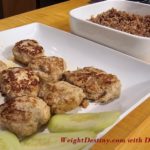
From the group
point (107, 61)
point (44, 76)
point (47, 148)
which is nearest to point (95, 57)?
point (107, 61)

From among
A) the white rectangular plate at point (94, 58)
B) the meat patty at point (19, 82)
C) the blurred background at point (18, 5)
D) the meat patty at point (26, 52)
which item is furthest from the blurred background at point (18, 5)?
the meat patty at point (19, 82)

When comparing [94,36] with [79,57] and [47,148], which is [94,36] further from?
[47,148]

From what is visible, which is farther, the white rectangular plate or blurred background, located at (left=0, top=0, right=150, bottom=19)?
blurred background, located at (left=0, top=0, right=150, bottom=19)

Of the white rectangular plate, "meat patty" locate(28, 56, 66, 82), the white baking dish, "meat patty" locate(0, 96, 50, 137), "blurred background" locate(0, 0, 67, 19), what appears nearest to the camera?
"meat patty" locate(0, 96, 50, 137)

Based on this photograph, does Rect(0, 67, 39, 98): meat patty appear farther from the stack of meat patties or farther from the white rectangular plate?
the white rectangular plate

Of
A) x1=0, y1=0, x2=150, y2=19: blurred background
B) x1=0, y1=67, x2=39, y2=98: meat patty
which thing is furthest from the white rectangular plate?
x1=0, y1=0, x2=150, y2=19: blurred background

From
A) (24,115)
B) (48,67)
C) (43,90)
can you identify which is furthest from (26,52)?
(24,115)
